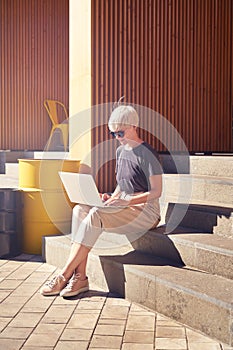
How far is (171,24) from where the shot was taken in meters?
5.86

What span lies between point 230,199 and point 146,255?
860 millimetres

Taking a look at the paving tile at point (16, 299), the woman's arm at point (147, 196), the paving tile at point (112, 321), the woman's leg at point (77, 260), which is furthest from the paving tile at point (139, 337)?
the woman's arm at point (147, 196)

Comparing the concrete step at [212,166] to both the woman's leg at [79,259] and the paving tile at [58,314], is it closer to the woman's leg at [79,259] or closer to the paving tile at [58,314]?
the woman's leg at [79,259]

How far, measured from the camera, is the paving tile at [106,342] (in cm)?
281

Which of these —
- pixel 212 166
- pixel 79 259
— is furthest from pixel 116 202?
pixel 212 166

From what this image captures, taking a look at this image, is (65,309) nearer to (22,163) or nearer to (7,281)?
(7,281)

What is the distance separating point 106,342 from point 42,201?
7.29 feet

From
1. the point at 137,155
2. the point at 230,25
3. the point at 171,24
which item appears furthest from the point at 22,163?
the point at 230,25

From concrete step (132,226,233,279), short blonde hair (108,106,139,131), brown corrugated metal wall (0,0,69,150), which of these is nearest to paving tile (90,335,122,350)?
concrete step (132,226,233,279)

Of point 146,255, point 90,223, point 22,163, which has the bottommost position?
point 146,255

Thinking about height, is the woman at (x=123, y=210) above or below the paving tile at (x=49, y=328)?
above

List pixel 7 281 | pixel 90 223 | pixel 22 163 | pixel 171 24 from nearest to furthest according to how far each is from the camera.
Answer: pixel 90 223
pixel 7 281
pixel 22 163
pixel 171 24

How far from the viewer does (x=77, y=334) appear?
299cm

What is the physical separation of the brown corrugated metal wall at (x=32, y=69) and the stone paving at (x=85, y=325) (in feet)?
18.5
